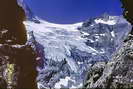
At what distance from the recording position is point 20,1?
1939cm

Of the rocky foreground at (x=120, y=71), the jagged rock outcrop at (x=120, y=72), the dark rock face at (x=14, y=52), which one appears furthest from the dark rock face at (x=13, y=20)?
the rocky foreground at (x=120, y=71)

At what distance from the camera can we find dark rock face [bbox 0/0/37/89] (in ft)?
54.1

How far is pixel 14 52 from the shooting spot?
17.0 metres

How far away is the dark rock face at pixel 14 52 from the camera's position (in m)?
16.5

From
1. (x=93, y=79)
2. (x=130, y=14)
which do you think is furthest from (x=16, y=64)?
(x=130, y=14)

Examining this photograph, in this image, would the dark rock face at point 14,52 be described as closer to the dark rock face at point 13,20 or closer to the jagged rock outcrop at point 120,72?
the dark rock face at point 13,20

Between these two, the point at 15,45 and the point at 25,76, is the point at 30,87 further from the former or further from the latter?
the point at 15,45

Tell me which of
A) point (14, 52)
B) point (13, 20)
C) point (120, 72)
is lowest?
point (120, 72)

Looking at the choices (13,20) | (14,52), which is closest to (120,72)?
(14,52)

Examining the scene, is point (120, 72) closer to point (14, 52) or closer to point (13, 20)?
point (14, 52)

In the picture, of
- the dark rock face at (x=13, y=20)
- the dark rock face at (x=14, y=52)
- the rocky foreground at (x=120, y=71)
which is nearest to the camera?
the rocky foreground at (x=120, y=71)

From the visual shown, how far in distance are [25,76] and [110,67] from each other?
3792 mm

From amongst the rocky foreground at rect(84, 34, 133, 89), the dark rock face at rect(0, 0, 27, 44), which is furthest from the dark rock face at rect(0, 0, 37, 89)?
the rocky foreground at rect(84, 34, 133, 89)

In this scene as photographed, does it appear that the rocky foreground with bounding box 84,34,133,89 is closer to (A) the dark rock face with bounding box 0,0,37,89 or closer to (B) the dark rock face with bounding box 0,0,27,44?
(A) the dark rock face with bounding box 0,0,37,89
